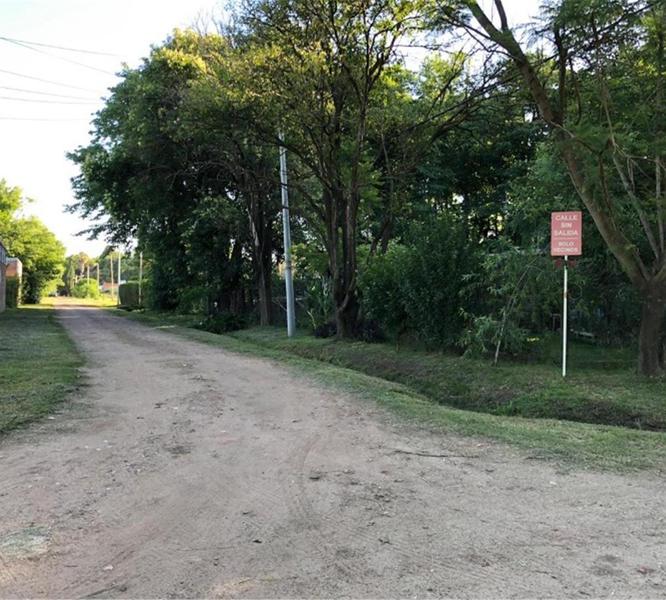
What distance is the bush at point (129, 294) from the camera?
5989 cm

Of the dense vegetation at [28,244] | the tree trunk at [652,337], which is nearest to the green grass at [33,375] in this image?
the tree trunk at [652,337]

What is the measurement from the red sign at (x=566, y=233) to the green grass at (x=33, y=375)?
8.33m

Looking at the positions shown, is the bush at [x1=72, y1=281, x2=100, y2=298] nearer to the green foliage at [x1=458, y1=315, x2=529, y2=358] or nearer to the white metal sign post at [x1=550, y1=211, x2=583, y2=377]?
the green foliage at [x1=458, y1=315, x2=529, y2=358]

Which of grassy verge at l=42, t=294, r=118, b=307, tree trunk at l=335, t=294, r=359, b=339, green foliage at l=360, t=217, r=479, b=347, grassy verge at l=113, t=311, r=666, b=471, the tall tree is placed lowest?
grassy verge at l=42, t=294, r=118, b=307

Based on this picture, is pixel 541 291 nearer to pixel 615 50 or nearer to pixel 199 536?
pixel 615 50

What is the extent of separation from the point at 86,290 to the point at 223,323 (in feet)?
286

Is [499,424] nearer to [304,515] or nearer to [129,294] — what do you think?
[304,515]

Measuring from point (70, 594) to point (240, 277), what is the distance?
25.2 meters

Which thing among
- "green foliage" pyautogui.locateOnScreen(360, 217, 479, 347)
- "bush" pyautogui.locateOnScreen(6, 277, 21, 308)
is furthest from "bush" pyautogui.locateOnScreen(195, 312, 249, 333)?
"bush" pyautogui.locateOnScreen(6, 277, 21, 308)

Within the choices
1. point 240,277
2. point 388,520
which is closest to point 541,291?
point 388,520

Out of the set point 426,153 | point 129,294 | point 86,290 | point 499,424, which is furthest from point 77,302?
point 499,424

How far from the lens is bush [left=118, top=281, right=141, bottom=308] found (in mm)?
59888

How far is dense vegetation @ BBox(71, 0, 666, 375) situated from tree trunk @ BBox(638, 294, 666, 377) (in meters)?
0.04

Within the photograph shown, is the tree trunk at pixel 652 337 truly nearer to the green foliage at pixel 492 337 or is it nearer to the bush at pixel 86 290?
the green foliage at pixel 492 337
